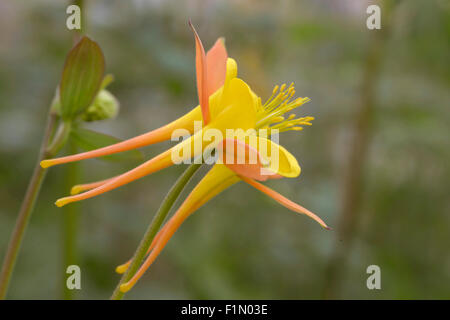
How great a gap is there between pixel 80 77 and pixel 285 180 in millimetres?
639

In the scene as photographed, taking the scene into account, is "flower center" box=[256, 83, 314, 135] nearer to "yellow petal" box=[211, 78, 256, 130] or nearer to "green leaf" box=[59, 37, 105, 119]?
"yellow petal" box=[211, 78, 256, 130]

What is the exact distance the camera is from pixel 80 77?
21.7 inches

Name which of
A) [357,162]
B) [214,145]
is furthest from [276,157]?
[357,162]

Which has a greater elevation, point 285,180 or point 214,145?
point 285,180

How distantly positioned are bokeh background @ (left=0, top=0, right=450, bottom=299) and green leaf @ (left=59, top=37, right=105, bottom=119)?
1.47ft

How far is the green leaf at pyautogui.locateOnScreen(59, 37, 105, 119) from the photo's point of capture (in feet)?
1.77

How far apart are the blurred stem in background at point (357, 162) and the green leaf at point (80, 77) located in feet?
2.14

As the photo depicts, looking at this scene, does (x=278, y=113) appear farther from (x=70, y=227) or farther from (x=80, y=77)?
(x=70, y=227)

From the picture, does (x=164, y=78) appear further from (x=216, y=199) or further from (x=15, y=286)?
(x=15, y=286)

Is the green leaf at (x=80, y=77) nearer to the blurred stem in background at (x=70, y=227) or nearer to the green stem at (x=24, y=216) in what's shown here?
the green stem at (x=24, y=216)

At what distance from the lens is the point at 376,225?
138 cm

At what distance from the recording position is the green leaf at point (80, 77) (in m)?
0.54

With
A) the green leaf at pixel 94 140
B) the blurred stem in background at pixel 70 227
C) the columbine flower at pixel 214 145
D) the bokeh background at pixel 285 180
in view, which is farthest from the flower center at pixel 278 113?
the bokeh background at pixel 285 180

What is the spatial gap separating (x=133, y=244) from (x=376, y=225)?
651 mm
